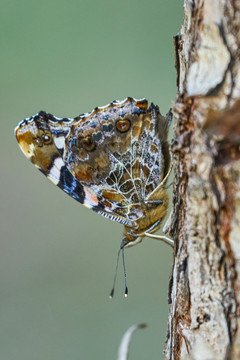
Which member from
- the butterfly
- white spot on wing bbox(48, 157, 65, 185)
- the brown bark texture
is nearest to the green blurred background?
the butterfly

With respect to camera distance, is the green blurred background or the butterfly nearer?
the butterfly

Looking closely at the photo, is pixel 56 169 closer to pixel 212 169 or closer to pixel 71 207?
pixel 212 169

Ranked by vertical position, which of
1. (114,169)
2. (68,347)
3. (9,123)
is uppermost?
(9,123)

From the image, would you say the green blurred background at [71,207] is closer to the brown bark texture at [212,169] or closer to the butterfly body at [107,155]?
the butterfly body at [107,155]

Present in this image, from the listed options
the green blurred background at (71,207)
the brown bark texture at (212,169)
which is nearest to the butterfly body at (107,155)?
the brown bark texture at (212,169)

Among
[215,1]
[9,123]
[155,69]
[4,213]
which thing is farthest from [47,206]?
[215,1]

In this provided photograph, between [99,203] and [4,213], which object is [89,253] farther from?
[99,203]

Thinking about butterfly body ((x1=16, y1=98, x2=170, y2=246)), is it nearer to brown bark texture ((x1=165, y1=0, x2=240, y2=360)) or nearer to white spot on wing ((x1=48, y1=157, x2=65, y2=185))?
white spot on wing ((x1=48, y1=157, x2=65, y2=185))
